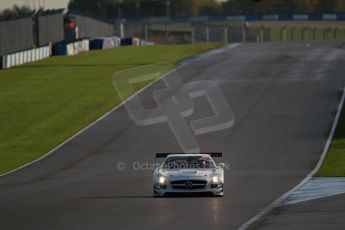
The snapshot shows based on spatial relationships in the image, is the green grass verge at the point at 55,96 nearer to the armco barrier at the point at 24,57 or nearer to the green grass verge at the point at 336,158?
the armco barrier at the point at 24,57

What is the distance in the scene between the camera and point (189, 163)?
2627 centimetres

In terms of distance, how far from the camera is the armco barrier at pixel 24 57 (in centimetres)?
7719

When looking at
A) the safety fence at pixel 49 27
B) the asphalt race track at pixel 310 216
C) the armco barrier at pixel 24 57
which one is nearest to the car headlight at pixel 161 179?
the asphalt race track at pixel 310 216

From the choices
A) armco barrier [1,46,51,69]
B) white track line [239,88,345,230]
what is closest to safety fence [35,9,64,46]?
armco barrier [1,46,51,69]

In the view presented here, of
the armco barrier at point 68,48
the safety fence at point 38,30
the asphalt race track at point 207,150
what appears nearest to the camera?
the asphalt race track at point 207,150

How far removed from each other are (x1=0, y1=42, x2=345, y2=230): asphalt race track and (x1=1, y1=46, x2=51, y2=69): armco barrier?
46.2ft

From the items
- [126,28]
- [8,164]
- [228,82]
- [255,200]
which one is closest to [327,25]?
[126,28]

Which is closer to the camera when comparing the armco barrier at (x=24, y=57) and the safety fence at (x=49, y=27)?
the armco barrier at (x=24, y=57)

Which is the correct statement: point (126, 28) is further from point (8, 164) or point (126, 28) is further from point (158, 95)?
point (8, 164)

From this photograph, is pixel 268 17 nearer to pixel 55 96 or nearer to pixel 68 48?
pixel 68 48

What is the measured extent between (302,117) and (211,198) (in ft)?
79.1

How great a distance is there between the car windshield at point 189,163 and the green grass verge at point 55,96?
1242cm

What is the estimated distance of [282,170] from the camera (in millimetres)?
34344

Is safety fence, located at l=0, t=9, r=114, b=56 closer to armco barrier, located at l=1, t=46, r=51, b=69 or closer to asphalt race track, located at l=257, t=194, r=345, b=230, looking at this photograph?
armco barrier, located at l=1, t=46, r=51, b=69
